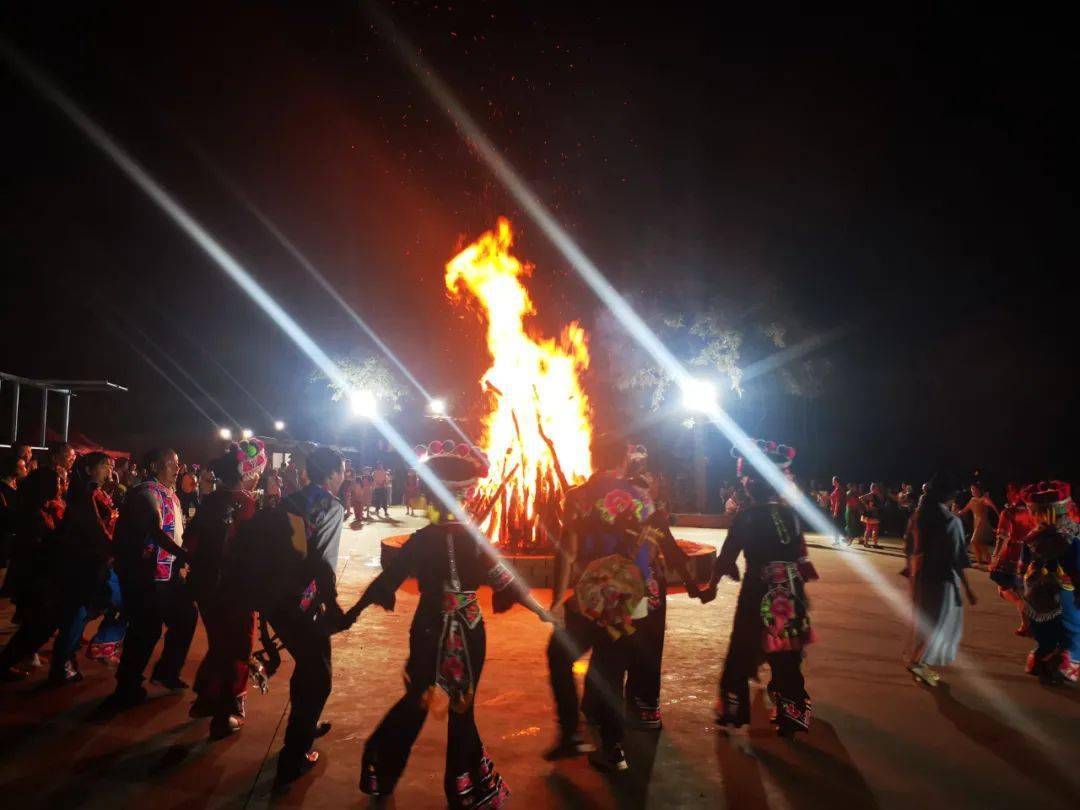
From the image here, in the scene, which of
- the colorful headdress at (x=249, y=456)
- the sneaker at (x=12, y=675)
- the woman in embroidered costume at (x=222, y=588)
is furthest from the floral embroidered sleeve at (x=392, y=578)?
the sneaker at (x=12, y=675)

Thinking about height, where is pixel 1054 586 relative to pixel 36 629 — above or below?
above

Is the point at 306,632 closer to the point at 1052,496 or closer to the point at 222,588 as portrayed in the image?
the point at 222,588

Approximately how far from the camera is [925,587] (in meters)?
6.32

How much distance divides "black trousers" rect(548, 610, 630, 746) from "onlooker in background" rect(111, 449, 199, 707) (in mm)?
2831

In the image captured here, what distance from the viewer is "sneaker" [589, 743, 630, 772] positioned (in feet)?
14.0

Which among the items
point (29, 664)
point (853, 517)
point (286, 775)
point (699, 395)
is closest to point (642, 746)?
point (286, 775)

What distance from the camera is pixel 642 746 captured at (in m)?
4.66

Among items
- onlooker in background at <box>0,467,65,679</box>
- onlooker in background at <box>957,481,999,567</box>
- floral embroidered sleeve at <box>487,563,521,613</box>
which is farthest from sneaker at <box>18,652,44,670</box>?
onlooker in background at <box>957,481,999,567</box>

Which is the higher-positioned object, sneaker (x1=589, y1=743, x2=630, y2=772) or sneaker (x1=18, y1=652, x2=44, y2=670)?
sneaker (x1=589, y1=743, x2=630, y2=772)

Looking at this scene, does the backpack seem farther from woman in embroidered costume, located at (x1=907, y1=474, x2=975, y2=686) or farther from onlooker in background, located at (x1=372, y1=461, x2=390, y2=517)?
onlooker in background, located at (x1=372, y1=461, x2=390, y2=517)

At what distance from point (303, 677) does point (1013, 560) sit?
23.1 ft

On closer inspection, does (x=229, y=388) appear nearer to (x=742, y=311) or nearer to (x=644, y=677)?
(x=742, y=311)

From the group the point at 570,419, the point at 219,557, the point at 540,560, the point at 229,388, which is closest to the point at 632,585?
the point at 219,557

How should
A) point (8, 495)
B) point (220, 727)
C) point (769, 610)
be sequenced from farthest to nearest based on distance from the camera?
1. point (8, 495)
2. point (769, 610)
3. point (220, 727)
